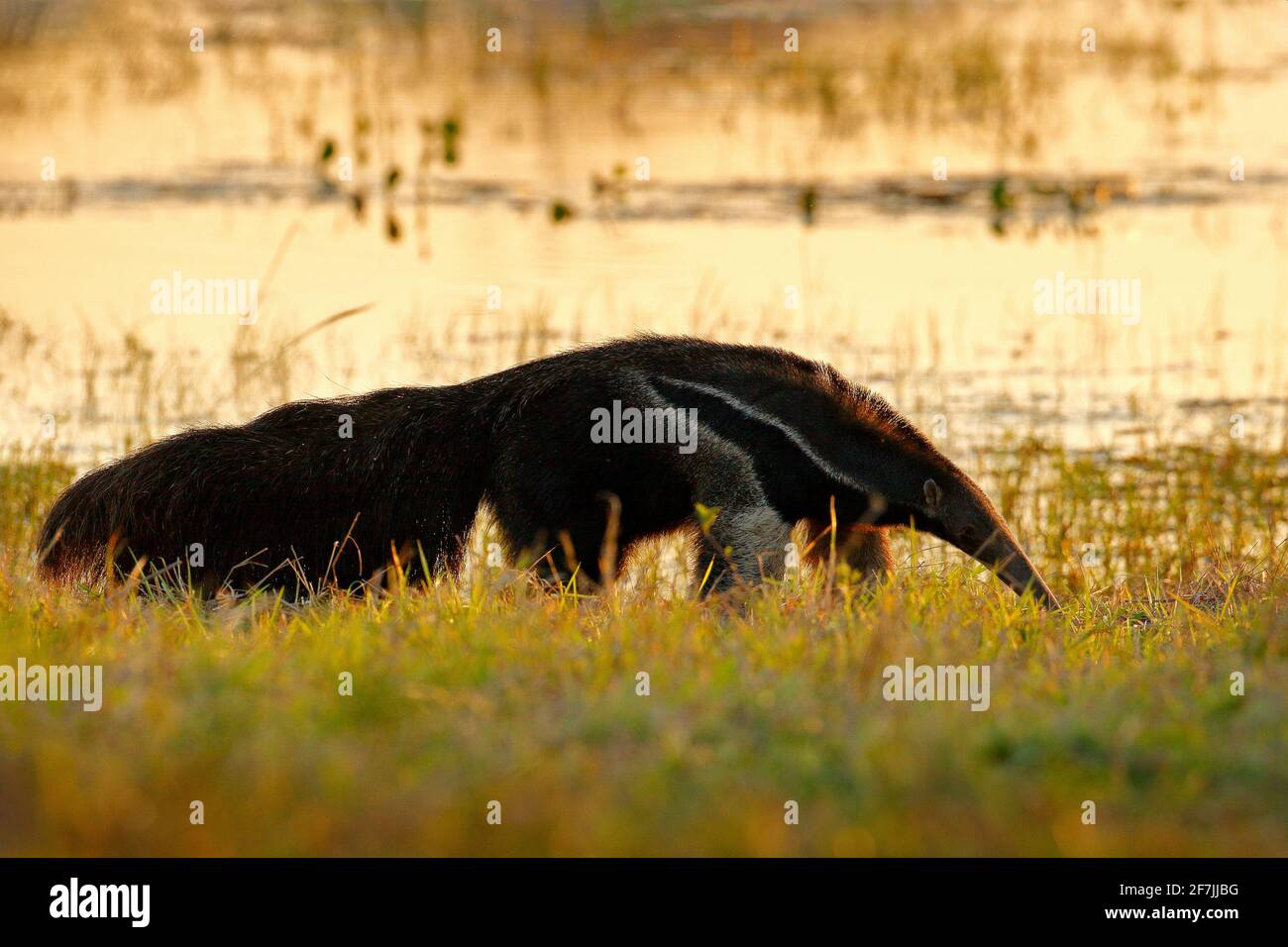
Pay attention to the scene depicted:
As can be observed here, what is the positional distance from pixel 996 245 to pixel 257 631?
10.3 meters

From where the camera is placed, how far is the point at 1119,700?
502 cm

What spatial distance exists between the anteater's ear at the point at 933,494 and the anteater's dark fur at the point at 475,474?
3 centimetres

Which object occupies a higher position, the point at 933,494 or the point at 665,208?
the point at 665,208

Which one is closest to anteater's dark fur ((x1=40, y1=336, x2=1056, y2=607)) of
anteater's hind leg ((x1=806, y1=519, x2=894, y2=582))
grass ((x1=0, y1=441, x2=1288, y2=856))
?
anteater's hind leg ((x1=806, y1=519, x2=894, y2=582))

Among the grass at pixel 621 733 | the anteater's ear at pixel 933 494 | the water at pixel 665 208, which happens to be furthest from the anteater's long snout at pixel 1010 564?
the water at pixel 665 208

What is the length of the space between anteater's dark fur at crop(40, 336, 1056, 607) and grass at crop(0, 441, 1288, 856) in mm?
475

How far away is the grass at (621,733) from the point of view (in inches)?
159

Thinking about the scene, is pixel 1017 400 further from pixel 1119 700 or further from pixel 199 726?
pixel 199 726

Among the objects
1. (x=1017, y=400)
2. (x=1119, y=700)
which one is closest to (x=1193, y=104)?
(x=1017, y=400)

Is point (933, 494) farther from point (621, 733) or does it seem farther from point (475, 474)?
point (621, 733)

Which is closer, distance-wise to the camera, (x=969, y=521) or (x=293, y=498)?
(x=293, y=498)

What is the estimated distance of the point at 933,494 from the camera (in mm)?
7297

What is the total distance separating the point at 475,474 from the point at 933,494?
170cm

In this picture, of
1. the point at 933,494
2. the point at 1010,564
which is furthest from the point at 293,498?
the point at 1010,564
